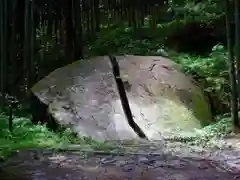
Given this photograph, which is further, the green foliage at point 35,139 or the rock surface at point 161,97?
the rock surface at point 161,97

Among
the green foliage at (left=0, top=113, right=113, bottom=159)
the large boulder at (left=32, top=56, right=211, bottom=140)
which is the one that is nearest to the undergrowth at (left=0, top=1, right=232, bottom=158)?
the green foliage at (left=0, top=113, right=113, bottom=159)

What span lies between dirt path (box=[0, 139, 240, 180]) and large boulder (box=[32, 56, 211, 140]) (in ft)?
3.28

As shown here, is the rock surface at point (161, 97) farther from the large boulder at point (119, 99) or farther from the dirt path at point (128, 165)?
the dirt path at point (128, 165)

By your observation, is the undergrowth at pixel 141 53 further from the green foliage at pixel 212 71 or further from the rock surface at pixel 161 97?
the rock surface at pixel 161 97

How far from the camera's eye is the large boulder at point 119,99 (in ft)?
18.7

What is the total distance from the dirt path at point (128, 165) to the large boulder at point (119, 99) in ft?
3.28

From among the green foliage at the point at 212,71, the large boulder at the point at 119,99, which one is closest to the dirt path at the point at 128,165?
the large boulder at the point at 119,99

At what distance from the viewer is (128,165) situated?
13.1 feet

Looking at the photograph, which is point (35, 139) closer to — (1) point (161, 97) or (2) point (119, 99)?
(2) point (119, 99)

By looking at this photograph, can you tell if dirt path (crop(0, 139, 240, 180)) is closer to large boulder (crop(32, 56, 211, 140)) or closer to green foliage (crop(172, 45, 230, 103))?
large boulder (crop(32, 56, 211, 140))

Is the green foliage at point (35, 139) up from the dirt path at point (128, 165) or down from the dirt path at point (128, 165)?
down

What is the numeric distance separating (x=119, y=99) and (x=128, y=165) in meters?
2.18

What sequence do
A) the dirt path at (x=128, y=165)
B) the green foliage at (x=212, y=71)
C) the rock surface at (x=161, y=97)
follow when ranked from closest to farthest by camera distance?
the dirt path at (x=128, y=165)
the rock surface at (x=161, y=97)
the green foliage at (x=212, y=71)

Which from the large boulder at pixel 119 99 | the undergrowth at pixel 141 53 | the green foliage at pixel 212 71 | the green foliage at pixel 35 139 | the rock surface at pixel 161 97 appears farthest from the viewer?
the green foliage at pixel 212 71
